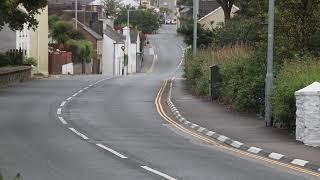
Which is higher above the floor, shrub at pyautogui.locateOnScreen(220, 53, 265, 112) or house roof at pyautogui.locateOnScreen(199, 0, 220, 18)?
house roof at pyautogui.locateOnScreen(199, 0, 220, 18)

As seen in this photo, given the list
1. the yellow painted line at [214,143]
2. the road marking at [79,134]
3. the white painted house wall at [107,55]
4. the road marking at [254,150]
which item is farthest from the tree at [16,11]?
the white painted house wall at [107,55]

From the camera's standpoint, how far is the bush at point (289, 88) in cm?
1911

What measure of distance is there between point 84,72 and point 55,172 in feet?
226

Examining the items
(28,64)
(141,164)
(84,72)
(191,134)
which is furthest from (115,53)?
(141,164)

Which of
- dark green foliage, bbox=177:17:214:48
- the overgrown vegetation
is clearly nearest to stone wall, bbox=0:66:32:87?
dark green foliage, bbox=177:17:214:48

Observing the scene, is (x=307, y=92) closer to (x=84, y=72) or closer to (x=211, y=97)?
(x=211, y=97)

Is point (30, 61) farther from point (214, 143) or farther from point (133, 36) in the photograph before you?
point (133, 36)

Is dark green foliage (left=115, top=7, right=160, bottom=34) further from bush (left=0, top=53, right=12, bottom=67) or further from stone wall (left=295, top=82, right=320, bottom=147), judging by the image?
stone wall (left=295, top=82, right=320, bottom=147)

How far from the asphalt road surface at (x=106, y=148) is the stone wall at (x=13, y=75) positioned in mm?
10186

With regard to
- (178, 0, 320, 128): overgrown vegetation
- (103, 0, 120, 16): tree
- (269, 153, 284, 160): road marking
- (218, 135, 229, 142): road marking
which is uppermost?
(103, 0, 120, 16): tree

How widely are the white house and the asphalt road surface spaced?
192ft

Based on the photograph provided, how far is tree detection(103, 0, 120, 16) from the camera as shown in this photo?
144137mm

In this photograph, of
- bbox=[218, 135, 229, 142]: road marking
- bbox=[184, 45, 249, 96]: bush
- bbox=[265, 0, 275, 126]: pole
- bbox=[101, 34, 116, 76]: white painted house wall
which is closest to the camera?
bbox=[218, 135, 229, 142]: road marking

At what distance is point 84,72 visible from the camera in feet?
267
